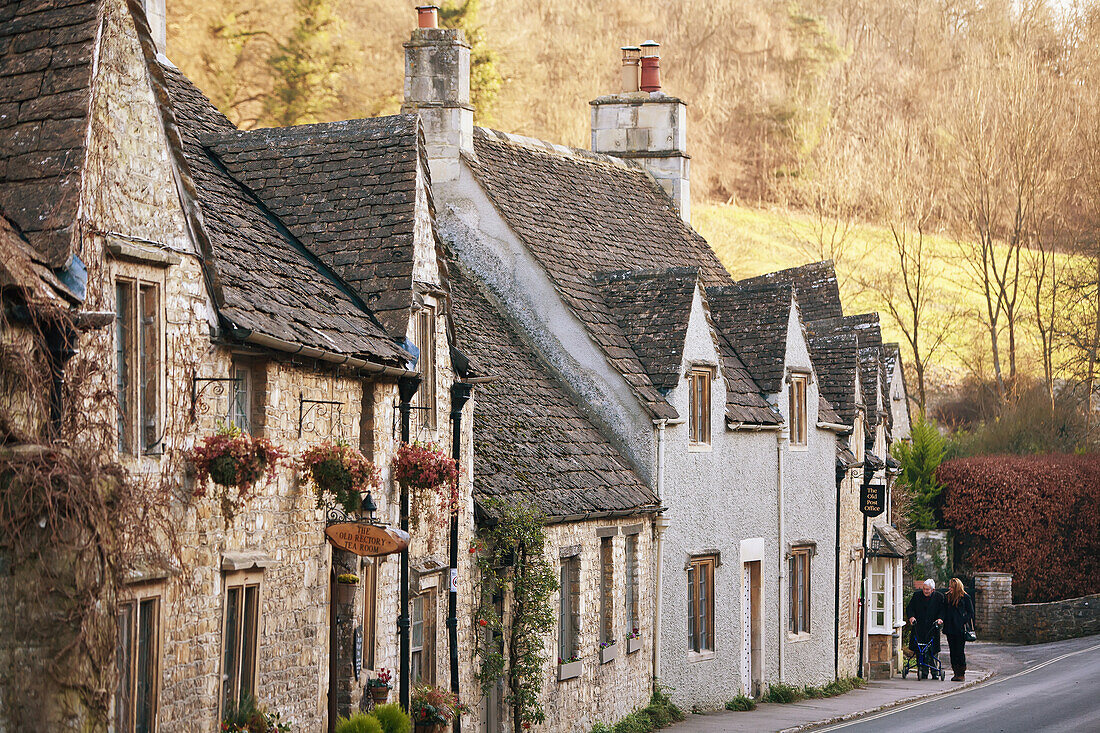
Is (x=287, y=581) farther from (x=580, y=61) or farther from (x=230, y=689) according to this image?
(x=580, y=61)

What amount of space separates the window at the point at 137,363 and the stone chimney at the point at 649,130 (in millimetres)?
20480

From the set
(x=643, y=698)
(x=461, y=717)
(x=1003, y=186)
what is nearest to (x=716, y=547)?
(x=643, y=698)

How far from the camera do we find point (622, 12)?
244 feet

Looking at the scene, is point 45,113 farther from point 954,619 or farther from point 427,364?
point 954,619

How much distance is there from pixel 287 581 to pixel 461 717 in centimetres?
507

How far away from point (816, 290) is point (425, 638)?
18.5m

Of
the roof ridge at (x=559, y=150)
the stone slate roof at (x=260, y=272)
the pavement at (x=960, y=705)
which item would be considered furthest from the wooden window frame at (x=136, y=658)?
the roof ridge at (x=559, y=150)

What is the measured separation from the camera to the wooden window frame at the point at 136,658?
973cm

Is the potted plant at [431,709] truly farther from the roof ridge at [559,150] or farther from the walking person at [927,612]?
the walking person at [927,612]

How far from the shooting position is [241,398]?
11.7 meters

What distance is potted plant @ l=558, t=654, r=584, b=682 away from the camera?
1838cm

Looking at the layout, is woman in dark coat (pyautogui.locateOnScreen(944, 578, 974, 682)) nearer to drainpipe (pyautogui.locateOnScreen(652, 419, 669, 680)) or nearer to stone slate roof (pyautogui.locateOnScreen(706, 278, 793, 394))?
stone slate roof (pyautogui.locateOnScreen(706, 278, 793, 394))

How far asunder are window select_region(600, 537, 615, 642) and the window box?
1025mm

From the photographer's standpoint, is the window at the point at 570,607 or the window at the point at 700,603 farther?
the window at the point at 700,603
